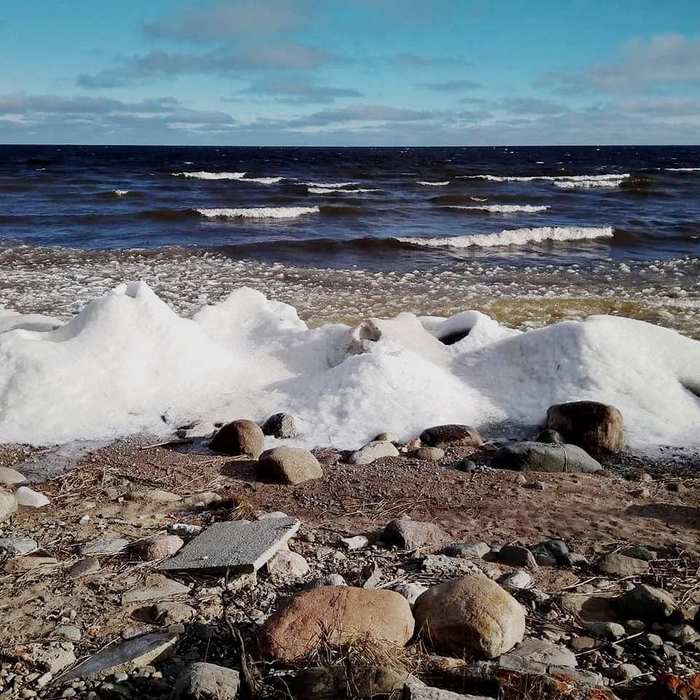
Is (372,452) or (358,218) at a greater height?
(358,218)

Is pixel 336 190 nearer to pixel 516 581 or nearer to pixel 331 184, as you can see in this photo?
pixel 331 184

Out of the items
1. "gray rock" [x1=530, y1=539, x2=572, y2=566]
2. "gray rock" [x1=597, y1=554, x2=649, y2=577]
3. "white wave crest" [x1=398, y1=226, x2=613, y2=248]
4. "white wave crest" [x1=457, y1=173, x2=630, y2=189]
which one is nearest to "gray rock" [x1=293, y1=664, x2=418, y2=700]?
"gray rock" [x1=530, y1=539, x2=572, y2=566]

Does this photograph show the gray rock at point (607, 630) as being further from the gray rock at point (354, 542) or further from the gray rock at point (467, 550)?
the gray rock at point (354, 542)

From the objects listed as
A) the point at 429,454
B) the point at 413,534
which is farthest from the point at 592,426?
the point at 413,534

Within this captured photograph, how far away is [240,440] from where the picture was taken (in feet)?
14.7

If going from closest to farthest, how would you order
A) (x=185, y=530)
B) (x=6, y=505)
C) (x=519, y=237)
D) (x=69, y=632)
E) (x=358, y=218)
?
(x=69, y=632) < (x=185, y=530) < (x=6, y=505) < (x=519, y=237) < (x=358, y=218)

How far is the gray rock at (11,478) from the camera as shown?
13.0 feet

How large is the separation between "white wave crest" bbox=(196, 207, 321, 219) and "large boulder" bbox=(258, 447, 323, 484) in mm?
18524

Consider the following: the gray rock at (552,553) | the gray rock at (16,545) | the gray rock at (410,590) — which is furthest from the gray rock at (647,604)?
the gray rock at (16,545)

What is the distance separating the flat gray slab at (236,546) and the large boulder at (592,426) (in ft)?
7.70

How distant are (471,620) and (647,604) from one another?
78 centimetres

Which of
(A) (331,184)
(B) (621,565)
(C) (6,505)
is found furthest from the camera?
(A) (331,184)

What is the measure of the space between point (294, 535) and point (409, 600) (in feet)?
→ 2.62

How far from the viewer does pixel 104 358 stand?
206 inches
